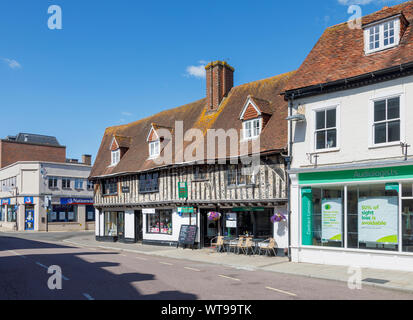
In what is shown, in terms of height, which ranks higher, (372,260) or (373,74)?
(373,74)

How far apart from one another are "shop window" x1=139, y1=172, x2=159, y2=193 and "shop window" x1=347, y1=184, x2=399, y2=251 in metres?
12.9

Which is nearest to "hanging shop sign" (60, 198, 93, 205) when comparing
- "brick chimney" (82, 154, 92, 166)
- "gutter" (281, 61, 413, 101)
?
"brick chimney" (82, 154, 92, 166)

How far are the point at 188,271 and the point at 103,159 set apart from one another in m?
19.7

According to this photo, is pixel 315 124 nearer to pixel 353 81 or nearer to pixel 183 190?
pixel 353 81

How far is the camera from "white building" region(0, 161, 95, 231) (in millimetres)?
45219

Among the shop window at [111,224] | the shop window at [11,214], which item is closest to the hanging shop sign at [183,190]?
the shop window at [111,224]

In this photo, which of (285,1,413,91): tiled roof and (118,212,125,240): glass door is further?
(118,212,125,240): glass door

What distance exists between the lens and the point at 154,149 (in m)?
25.8

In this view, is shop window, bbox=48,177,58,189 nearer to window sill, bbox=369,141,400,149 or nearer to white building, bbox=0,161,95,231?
white building, bbox=0,161,95,231

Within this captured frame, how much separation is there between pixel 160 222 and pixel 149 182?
259 centimetres

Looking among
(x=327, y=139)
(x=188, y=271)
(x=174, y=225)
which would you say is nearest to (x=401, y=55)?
(x=327, y=139)

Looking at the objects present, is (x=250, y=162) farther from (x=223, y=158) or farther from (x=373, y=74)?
(x=373, y=74)

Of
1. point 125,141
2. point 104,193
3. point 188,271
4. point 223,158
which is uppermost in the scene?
point 125,141

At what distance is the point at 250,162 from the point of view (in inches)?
747
